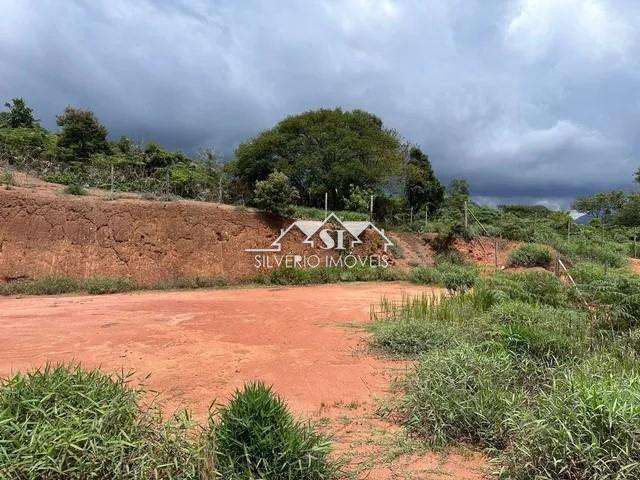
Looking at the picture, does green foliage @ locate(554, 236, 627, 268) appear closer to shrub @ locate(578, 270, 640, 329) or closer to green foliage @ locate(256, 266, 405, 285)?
green foliage @ locate(256, 266, 405, 285)

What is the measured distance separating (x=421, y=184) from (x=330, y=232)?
9.49 m

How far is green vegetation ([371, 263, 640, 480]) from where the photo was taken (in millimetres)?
2258

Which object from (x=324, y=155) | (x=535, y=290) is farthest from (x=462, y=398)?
(x=324, y=155)

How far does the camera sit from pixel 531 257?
1553cm

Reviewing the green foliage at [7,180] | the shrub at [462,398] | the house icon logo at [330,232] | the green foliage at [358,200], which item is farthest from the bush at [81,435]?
the green foliage at [358,200]

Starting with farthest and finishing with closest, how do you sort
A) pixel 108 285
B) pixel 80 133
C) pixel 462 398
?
1. pixel 80 133
2. pixel 108 285
3. pixel 462 398

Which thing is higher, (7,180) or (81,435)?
(7,180)

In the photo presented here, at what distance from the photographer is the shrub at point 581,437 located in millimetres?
2166

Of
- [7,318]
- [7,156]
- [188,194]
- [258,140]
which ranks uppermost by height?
[258,140]

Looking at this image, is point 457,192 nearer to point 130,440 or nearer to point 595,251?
point 595,251

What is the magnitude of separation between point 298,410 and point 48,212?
40.8ft

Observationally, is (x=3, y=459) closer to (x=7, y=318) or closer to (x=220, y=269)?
(x=7, y=318)

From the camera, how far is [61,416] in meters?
2.32


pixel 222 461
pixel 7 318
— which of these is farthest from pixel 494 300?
pixel 7 318
